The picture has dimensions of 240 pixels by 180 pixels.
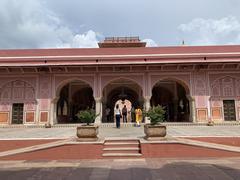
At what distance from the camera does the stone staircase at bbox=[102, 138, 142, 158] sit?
6629 mm

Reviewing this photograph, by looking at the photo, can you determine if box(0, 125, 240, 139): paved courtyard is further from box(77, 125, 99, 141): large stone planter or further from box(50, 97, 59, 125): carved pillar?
box(50, 97, 59, 125): carved pillar

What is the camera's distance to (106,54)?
53.3 ft

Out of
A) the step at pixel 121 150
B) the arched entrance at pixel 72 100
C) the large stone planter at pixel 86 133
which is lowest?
the step at pixel 121 150

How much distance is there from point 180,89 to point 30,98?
1187 cm

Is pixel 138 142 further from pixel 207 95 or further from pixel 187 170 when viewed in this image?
pixel 207 95

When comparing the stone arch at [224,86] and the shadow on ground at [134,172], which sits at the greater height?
the stone arch at [224,86]

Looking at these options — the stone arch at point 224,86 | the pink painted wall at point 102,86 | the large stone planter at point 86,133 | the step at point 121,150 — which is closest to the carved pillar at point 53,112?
the pink painted wall at point 102,86

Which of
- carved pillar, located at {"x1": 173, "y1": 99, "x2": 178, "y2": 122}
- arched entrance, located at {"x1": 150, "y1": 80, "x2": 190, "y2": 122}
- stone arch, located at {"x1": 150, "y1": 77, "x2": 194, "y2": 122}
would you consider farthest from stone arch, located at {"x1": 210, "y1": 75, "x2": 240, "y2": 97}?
carved pillar, located at {"x1": 173, "y1": 99, "x2": 178, "y2": 122}

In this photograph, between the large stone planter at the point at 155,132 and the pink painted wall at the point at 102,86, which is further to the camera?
the pink painted wall at the point at 102,86

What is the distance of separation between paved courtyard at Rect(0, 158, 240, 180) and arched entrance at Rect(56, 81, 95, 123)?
1087 centimetres

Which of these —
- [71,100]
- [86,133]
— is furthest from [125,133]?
[71,100]

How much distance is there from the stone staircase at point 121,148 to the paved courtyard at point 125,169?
377mm

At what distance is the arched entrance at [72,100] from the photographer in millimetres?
17347

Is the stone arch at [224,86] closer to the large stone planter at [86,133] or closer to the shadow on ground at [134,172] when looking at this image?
the shadow on ground at [134,172]
